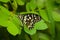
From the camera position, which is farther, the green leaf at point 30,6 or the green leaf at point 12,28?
the green leaf at point 30,6

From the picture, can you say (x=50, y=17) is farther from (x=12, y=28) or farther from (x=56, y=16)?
(x=12, y=28)

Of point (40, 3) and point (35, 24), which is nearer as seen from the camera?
point (35, 24)

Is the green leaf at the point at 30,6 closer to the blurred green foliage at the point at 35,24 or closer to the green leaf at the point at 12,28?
the blurred green foliage at the point at 35,24

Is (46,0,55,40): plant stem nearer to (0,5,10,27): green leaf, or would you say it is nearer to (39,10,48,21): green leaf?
(39,10,48,21): green leaf

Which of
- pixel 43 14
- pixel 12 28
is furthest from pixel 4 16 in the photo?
pixel 43 14

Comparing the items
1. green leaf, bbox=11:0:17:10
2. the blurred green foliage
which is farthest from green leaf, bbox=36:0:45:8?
green leaf, bbox=11:0:17:10

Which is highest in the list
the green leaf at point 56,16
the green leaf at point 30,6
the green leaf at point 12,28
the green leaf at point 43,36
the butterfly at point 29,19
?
the green leaf at point 30,6

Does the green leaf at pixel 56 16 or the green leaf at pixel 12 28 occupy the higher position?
the green leaf at pixel 12 28

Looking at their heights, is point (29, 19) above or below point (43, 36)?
above

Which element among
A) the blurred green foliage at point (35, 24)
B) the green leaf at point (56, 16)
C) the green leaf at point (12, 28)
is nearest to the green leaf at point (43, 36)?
the blurred green foliage at point (35, 24)
